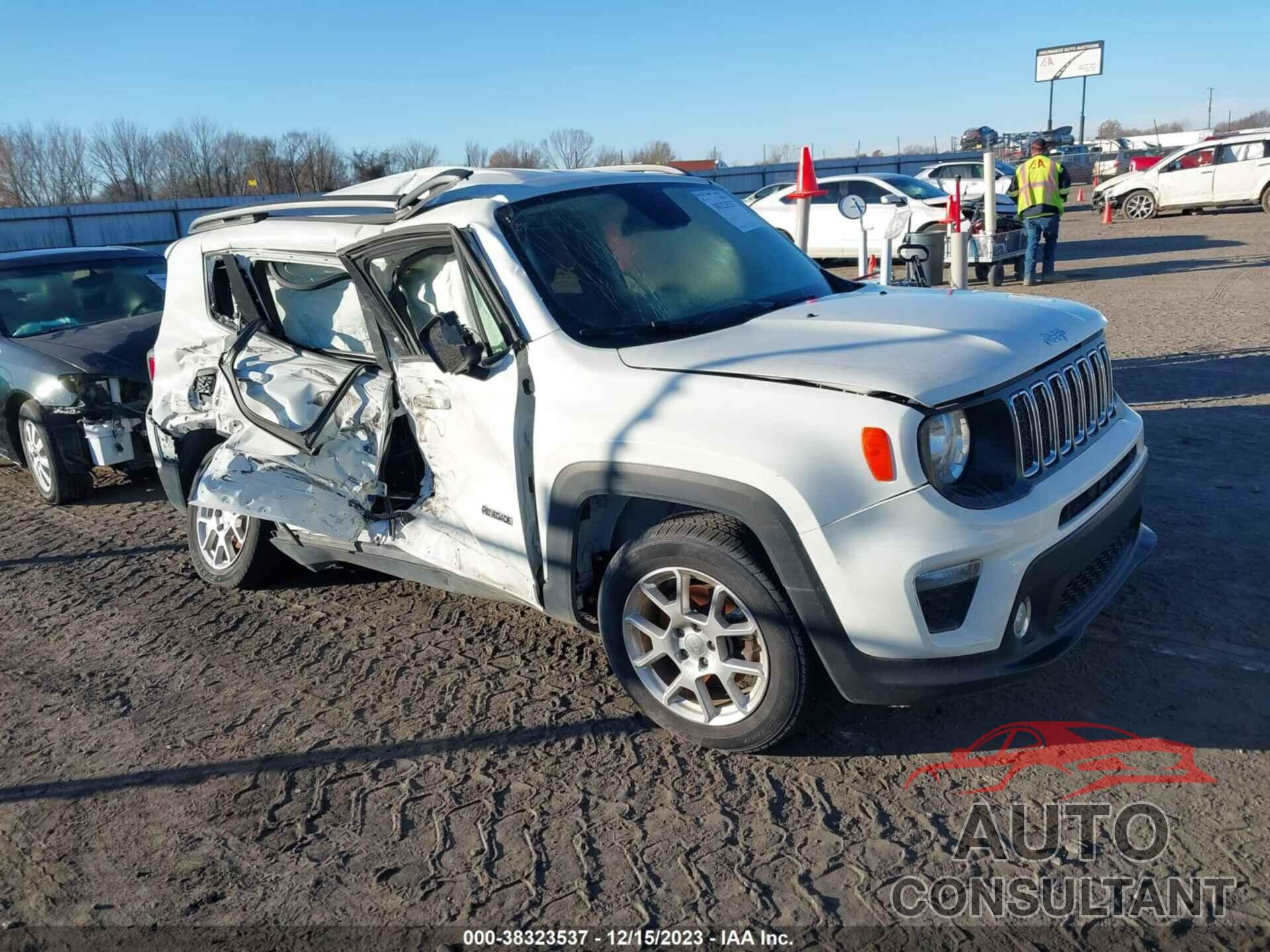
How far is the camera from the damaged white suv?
3229mm

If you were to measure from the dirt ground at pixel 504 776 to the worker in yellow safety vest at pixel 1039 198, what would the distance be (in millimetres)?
9789

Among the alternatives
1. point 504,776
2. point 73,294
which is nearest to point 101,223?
point 73,294

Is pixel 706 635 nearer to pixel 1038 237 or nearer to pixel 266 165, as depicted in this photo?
pixel 1038 237

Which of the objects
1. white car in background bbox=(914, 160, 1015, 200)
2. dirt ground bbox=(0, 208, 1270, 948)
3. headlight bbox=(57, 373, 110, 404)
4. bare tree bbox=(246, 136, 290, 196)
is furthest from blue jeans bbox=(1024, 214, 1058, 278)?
bare tree bbox=(246, 136, 290, 196)

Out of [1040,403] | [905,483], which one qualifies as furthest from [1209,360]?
[905,483]

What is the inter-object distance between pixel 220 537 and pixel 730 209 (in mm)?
3253

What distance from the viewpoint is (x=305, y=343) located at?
5.23 m

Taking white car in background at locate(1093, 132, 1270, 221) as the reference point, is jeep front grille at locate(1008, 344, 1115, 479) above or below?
above

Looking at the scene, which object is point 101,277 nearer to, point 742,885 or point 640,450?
point 640,450

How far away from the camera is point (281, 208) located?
525cm

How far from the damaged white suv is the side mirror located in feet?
0.05

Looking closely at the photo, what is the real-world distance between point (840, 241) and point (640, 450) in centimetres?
1631

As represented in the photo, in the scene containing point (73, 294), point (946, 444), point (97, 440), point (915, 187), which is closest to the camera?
point (946, 444)

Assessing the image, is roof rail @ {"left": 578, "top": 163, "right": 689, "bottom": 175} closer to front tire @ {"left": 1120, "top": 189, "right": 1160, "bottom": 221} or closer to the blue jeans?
the blue jeans
